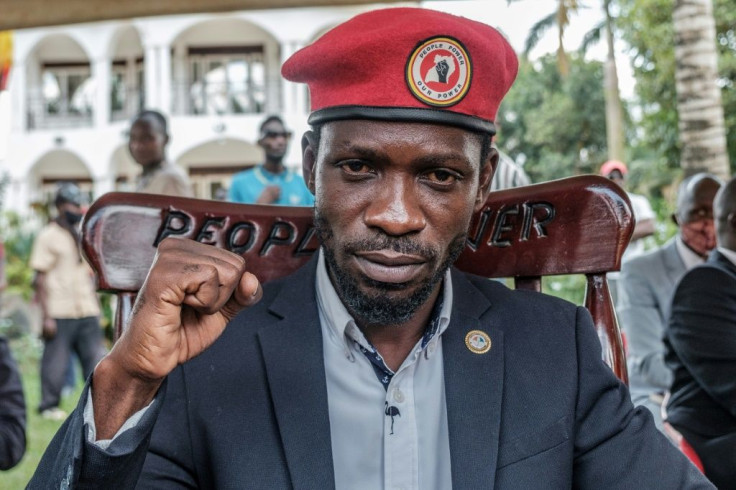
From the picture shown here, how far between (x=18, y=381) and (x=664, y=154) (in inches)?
562

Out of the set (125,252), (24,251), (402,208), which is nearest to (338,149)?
(402,208)

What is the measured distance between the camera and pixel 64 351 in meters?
6.65

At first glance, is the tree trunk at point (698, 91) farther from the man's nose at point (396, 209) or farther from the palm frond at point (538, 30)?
the palm frond at point (538, 30)

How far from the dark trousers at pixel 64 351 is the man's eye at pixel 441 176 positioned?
5374 mm

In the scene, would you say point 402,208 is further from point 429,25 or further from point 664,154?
point 664,154

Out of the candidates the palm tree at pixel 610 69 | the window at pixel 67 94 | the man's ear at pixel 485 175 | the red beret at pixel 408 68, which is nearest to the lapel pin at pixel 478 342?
the man's ear at pixel 485 175

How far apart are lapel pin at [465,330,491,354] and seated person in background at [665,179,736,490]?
106 cm

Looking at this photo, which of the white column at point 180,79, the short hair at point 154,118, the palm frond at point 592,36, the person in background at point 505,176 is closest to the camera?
the person in background at point 505,176

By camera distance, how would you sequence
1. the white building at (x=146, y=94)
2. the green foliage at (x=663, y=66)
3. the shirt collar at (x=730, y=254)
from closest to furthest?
the shirt collar at (x=730, y=254) → the green foliage at (x=663, y=66) → the white building at (x=146, y=94)

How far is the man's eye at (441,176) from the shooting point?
63.0 inches

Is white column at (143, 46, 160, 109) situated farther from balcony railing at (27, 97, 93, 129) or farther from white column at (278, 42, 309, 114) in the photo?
balcony railing at (27, 97, 93, 129)

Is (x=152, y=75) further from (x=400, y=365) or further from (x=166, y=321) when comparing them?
(x=166, y=321)

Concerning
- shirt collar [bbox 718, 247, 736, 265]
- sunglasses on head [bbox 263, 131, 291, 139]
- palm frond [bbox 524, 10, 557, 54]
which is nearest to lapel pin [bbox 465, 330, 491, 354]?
shirt collar [bbox 718, 247, 736, 265]

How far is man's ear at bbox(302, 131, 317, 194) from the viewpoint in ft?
5.70
